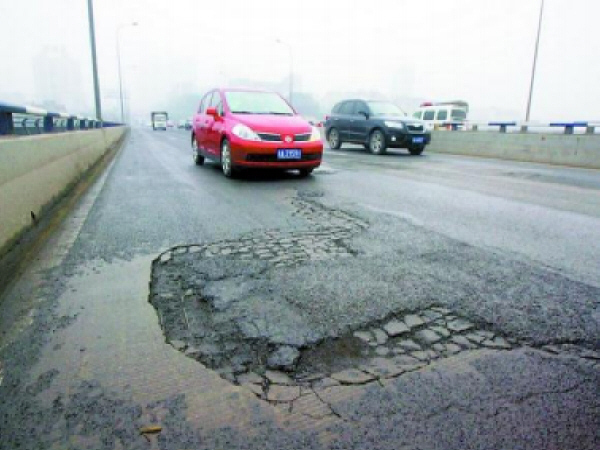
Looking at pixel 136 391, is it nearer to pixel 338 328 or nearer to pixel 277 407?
pixel 277 407

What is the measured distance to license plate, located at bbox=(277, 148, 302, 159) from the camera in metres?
7.59

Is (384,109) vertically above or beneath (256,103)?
above

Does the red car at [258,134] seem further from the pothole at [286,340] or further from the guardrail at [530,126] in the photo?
the guardrail at [530,126]

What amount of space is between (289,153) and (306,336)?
572 centimetres

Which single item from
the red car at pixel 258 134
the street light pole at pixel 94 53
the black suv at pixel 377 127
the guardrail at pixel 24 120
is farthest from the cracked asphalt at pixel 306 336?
the street light pole at pixel 94 53

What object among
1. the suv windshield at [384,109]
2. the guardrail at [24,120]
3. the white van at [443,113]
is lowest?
the guardrail at [24,120]

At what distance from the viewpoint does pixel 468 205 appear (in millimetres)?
5727

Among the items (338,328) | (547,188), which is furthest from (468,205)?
(338,328)

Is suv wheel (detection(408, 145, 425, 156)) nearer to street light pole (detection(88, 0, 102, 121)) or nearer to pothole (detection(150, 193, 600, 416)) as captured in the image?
pothole (detection(150, 193, 600, 416))

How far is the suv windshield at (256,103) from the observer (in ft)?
27.5

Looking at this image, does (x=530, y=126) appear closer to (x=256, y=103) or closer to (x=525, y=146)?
(x=525, y=146)

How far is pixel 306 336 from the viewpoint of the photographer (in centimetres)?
224

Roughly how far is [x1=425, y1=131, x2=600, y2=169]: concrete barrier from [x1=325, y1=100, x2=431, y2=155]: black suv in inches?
108

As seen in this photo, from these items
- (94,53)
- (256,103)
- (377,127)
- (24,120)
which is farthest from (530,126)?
(94,53)
